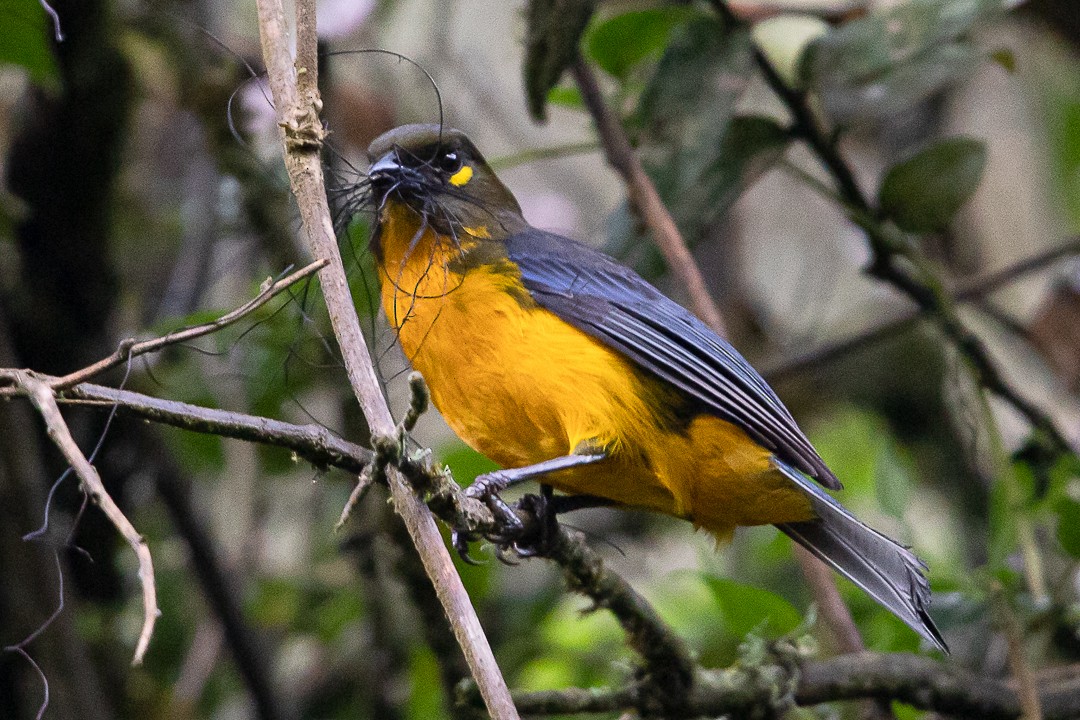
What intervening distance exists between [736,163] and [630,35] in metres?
0.48

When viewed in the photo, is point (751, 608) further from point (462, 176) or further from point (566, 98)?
point (566, 98)

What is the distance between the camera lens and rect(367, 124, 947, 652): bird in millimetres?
2385

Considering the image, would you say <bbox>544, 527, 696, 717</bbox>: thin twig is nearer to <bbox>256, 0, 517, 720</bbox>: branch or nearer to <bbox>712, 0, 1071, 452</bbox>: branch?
<bbox>256, 0, 517, 720</bbox>: branch

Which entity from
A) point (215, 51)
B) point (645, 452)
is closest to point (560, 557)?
point (645, 452)

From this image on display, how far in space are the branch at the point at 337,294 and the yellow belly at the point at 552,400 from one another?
2.88 ft

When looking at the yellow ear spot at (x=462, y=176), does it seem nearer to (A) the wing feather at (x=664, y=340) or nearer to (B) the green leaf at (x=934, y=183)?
(A) the wing feather at (x=664, y=340)

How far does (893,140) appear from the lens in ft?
17.4

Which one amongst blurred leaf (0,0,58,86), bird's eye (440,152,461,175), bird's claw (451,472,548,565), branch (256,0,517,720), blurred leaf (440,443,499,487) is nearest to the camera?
branch (256,0,517,720)

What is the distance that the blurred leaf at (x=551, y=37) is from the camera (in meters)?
2.84

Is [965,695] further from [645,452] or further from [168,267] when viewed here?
[168,267]

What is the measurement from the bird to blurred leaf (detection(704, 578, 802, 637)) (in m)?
0.16

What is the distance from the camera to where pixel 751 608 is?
2.75 m

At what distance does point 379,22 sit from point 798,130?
2229 millimetres

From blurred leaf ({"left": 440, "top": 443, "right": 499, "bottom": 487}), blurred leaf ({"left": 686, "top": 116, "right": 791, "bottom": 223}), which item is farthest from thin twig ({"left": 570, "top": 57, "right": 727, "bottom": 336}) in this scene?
blurred leaf ({"left": 440, "top": 443, "right": 499, "bottom": 487})
